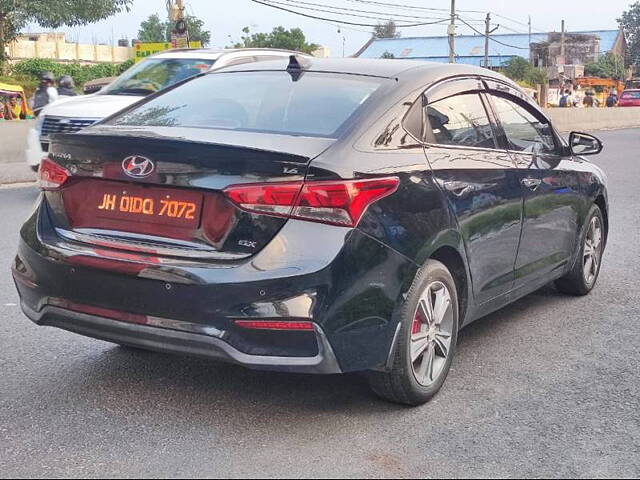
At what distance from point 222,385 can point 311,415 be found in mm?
579

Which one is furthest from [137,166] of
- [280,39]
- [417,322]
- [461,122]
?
[280,39]

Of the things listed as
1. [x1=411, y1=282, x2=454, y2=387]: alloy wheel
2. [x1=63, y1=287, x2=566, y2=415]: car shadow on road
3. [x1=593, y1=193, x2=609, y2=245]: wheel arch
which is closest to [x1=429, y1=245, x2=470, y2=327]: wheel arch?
[x1=411, y1=282, x2=454, y2=387]: alloy wheel


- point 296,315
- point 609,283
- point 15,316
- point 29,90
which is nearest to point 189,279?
point 296,315

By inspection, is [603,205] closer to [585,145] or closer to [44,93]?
[585,145]

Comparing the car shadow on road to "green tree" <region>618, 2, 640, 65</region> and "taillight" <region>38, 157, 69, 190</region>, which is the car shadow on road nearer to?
"taillight" <region>38, 157, 69, 190</region>

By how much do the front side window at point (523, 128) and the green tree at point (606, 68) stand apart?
269 feet

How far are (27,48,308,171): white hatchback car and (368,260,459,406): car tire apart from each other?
22.5 feet

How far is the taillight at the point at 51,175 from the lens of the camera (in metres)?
4.04

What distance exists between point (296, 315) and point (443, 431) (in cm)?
90

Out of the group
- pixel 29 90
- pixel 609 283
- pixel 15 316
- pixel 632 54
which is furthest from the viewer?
pixel 632 54

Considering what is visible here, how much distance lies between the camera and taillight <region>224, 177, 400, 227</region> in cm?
358

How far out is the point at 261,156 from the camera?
12.0 feet

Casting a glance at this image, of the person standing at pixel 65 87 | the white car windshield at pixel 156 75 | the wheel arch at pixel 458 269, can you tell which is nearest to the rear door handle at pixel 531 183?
the wheel arch at pixel 458 269

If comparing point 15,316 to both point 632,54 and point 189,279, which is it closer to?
point 189,279
